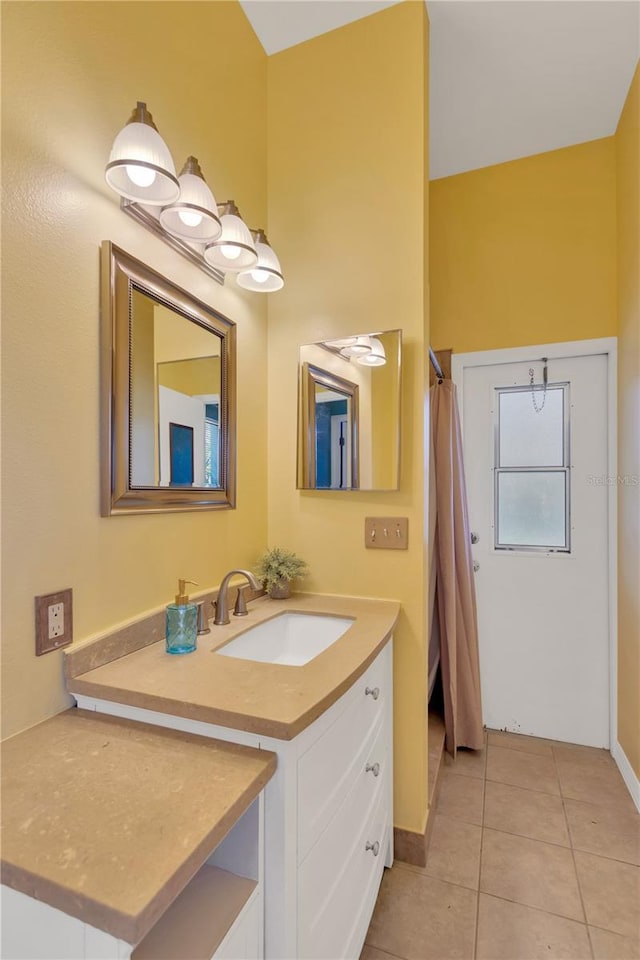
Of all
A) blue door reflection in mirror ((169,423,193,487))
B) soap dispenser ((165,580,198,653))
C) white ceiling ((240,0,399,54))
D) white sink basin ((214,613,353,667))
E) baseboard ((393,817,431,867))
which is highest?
white ceiling ((240,0,399,54))

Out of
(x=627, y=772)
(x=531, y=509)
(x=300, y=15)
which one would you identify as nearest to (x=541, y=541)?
(x=531, y=509)

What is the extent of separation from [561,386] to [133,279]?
7.21ft

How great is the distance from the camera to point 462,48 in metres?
1.88

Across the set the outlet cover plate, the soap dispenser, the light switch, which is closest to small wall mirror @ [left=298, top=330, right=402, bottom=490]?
the light switch

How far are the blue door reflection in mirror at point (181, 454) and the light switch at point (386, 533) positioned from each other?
0.66 m

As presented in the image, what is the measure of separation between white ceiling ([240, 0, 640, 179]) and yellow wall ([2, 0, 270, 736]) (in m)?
0.59

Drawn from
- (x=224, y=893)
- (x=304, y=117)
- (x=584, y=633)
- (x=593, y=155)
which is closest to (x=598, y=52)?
(x=593, y=155)

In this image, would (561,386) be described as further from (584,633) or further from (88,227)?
(88,227)

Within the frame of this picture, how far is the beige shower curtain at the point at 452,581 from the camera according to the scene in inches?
84.4

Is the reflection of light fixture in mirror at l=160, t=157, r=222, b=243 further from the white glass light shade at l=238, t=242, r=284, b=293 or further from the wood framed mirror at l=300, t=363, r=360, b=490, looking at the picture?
the wood framed mirror at l=300, t=363, r=360, b=490

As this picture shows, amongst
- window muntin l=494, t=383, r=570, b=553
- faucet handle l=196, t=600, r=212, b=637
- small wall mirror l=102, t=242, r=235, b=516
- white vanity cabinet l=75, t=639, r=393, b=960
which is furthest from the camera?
window muntin l=494, t=383, r=570, b=553

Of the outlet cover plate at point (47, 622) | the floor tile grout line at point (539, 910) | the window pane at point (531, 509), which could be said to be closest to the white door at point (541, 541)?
the window pane at point (531, 509)

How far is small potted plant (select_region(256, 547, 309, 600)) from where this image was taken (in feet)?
5.43

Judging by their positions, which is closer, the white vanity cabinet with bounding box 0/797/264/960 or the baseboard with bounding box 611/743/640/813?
the white vanity cabinet with bounding box 0/797/264/960
